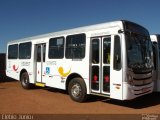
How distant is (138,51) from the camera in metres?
9.88

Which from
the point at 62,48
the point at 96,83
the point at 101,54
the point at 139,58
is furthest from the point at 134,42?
the point at 62,48

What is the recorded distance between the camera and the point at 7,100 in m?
11.7

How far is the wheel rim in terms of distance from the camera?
35.5ft

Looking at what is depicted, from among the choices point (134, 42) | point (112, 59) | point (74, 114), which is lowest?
point (74, 114)

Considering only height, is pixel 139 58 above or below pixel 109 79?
above

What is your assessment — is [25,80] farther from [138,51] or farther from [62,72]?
[138,51]

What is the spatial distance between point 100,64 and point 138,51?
152 centimetres

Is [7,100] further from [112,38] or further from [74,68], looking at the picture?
[112,38]

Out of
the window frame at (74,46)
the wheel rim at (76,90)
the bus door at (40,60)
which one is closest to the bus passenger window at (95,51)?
the window frame at (74,46)

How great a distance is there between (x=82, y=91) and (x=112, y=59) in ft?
6.69

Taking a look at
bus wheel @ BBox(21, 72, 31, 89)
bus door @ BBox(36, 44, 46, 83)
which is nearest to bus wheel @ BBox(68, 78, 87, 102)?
bus door @ BBox(36, 44, 46, 83)

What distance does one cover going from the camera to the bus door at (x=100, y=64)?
9.77 metres

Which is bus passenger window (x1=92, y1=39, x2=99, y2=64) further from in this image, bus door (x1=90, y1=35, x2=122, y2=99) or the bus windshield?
the bus windshield

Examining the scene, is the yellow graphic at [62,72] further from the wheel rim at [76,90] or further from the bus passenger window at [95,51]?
the bus passenger window at [95,51]
